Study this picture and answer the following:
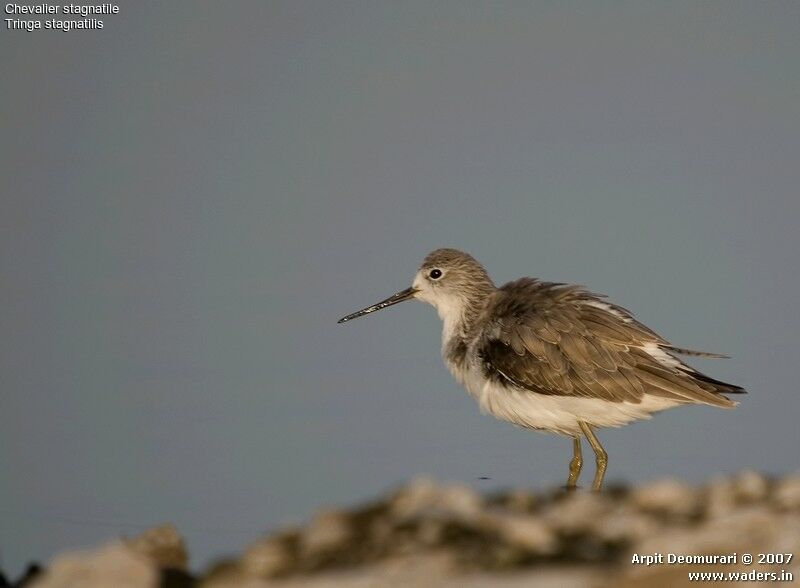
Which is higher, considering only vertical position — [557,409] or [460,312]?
[460,312]

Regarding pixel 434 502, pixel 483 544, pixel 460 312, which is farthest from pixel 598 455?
pixel 483 544

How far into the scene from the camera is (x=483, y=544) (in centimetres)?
537

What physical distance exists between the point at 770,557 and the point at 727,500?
3.94 ft

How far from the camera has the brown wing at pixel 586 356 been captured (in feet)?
33.4

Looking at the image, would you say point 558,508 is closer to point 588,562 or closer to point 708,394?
point 588,562

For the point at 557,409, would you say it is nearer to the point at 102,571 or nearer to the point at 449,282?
the point at 449,282

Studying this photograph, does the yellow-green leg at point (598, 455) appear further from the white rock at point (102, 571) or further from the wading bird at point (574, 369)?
the white rock at point (102, 571)

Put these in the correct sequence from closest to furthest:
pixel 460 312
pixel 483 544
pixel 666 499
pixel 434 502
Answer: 1. pixel 483 544
2. pixel 434 502
3. pixel 666 499
4. pixel 460 312

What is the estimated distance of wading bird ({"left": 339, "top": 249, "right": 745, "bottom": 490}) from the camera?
10211 mm

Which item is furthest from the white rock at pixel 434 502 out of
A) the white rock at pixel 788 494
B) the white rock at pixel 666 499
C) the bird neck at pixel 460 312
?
the bird neck at pixel 460 312

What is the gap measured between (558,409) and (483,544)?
5.21 metres

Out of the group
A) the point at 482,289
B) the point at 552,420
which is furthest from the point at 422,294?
the point at 552,420

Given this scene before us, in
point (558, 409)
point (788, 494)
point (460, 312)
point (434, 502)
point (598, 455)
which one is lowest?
point (434, 502)

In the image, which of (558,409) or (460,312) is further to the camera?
(460,312)
